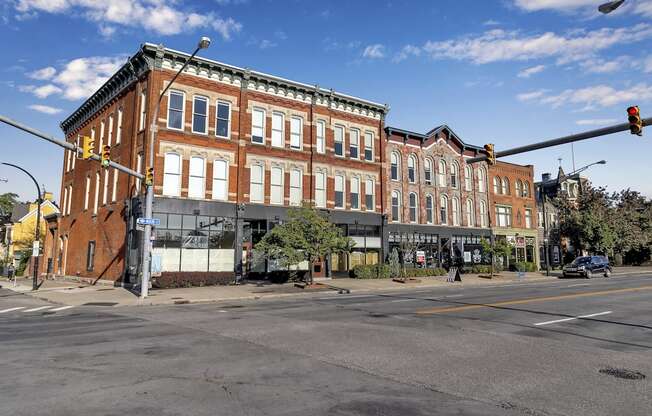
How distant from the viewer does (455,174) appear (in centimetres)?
4350

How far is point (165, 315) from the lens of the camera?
1455 centimetres

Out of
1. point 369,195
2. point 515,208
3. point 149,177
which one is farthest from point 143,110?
point 515,208

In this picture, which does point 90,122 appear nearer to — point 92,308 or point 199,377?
point 92,308

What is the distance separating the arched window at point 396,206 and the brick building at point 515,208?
42.0 feet

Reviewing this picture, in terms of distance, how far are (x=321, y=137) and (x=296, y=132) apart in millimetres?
2242

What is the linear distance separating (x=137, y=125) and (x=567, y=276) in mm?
35530

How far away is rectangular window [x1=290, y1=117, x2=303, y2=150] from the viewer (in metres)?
31.8

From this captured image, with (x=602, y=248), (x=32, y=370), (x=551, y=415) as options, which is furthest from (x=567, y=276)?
(x=32, y=370)

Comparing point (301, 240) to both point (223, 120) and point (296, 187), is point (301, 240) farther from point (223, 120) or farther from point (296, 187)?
point (223, 120)

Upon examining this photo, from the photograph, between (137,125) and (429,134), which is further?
(429,134)

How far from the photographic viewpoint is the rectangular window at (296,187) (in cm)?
3132

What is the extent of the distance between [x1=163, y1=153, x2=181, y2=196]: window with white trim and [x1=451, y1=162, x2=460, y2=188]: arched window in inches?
1060

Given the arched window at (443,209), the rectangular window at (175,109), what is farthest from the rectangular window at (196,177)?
the arched window at (443,209)

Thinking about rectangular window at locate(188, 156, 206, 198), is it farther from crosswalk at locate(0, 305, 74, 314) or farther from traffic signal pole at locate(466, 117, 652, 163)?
traffic signal pole at locate(466, 117, 652, 163)
